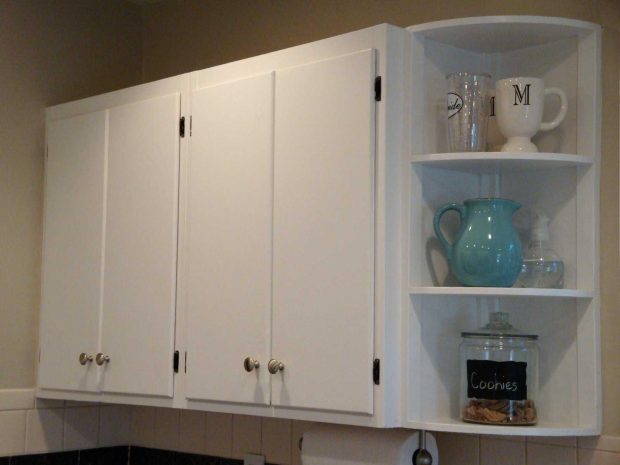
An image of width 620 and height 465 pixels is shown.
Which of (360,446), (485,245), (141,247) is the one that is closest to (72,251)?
(141,247)

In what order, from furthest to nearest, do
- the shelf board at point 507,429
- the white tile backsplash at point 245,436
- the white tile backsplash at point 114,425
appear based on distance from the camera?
the white tile backsplash at point 114,425 < the white tile backsplash at point 245,436 < the shelf board at point 507,429

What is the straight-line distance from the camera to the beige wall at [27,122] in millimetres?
2773

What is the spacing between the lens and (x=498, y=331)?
2.08 m

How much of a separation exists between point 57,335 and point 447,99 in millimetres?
1288

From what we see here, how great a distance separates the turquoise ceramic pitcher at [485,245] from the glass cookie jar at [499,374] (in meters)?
0.12

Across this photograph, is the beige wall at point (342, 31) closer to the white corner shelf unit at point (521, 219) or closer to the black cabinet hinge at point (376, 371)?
the white corner shelf unit at point (521, 219)

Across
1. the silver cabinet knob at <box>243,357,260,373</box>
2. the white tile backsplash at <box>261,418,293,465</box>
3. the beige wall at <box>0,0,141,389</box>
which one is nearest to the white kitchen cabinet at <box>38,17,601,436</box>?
the silver cabinet knob at <box>243,357,260,373</box>

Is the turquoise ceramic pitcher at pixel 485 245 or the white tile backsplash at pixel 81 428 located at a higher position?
the turquoise ceramic pitcher at pixel 485 245

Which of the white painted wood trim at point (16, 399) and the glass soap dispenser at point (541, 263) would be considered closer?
the glass soap dispenser at point (541, 263)

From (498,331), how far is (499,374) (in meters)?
0.10

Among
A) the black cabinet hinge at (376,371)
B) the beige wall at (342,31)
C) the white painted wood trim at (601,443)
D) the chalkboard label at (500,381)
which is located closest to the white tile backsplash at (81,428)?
the beige wall at (342,31)

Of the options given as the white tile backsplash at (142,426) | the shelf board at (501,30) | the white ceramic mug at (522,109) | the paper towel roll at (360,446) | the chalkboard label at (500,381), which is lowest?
the white tile backsplash at (142,426)

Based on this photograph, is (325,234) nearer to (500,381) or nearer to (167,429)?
(500,381)

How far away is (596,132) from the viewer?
6.86 feet
